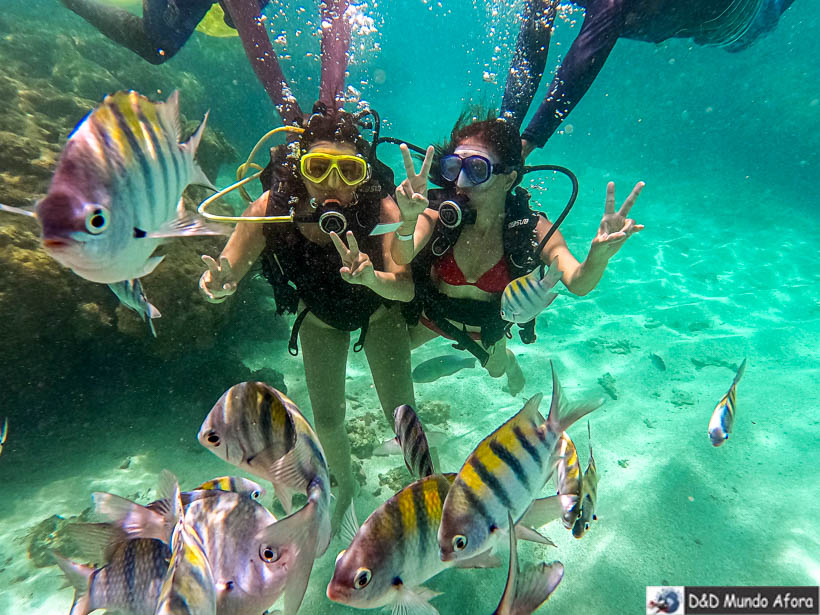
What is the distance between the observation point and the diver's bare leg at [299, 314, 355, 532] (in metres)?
4.04

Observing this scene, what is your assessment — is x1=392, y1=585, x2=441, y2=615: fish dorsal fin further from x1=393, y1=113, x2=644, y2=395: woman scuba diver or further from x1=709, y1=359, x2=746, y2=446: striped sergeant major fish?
x1=709, y1=359, x2=746, y2=446: striped sergeant major fish

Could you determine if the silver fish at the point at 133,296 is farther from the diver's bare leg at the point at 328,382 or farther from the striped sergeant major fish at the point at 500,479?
the diver's bare leg at the point at 328,382

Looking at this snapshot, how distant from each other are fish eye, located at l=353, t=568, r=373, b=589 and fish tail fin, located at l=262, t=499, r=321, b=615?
19cm

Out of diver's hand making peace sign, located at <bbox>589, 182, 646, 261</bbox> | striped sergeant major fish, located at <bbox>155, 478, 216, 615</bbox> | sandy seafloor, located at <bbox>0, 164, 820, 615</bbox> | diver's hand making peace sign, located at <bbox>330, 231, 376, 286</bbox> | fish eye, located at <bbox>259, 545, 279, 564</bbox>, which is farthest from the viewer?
sandy seafloor, located at <bbox>0, 164, 820, 615</bbox>

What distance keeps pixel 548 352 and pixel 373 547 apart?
7.25 meters

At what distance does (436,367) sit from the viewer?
18.1 feet

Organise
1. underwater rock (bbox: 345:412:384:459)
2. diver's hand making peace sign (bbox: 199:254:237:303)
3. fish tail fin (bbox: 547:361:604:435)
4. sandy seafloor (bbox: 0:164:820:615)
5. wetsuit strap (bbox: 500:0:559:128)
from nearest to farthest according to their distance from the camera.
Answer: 1. fish tail fin (bbox: 547:361:604:435)
2. diver's hand making peace sign (bbox: 199:254:237:303)
3. sandy seafloor (bbox: 0:164:820:615)
4. underwater rock (bbox: 345:412:384:459)
5. wetsuit strap (bbox: 500:0:559:128)

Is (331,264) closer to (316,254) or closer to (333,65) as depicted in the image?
(316,254)

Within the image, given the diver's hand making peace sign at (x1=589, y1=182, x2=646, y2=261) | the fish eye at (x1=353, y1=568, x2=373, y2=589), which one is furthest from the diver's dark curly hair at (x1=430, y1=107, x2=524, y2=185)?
the fish eye at (x1=353, y1=568, x2=373, y2=589)

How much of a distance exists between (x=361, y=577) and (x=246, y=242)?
3.12 metres

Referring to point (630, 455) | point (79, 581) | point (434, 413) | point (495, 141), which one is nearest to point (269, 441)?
point (79, 581)

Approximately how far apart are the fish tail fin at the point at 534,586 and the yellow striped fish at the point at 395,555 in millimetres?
351

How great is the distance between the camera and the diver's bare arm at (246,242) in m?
3.65

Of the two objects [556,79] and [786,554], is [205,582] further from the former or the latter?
[556,79]
